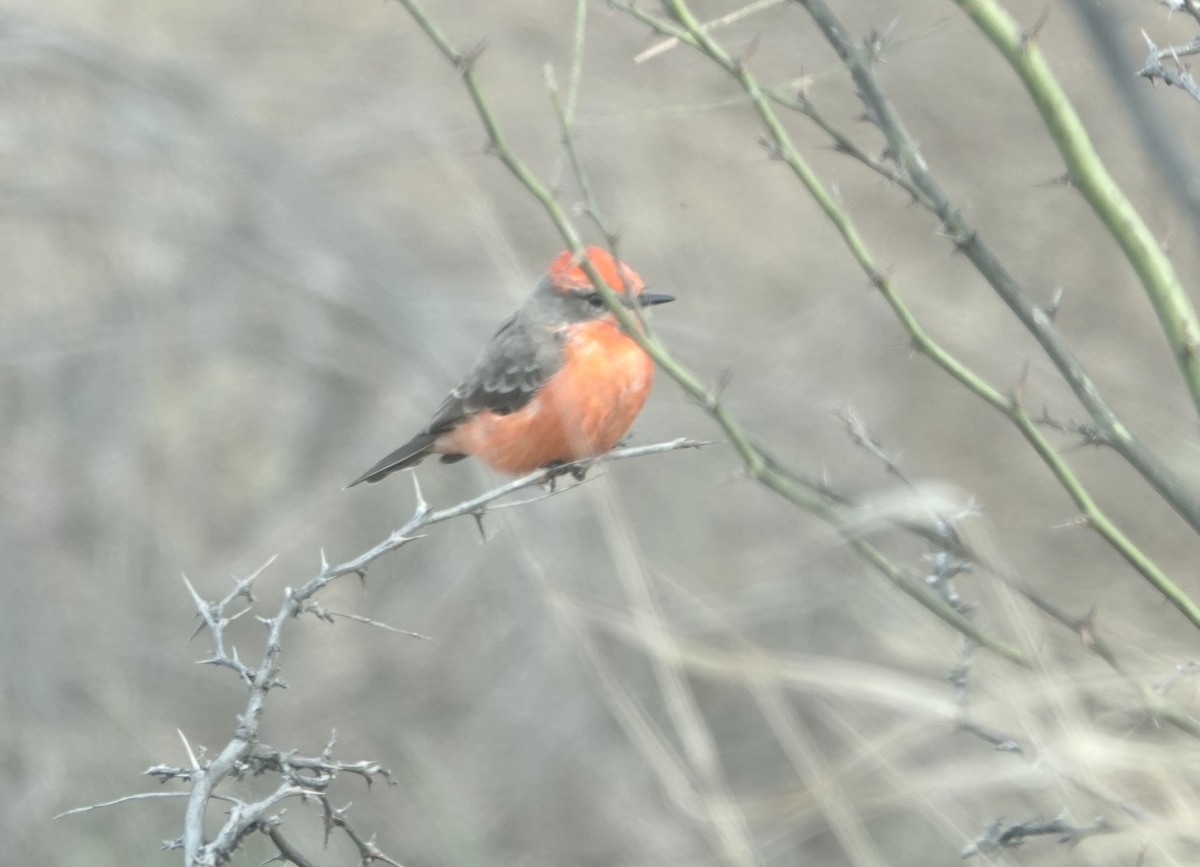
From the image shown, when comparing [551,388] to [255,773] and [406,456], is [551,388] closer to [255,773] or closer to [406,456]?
[406,456]

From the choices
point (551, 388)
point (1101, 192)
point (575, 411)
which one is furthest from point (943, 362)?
point (551, 388)

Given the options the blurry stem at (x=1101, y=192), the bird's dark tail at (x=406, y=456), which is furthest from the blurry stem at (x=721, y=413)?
the bird's dark tail at (x=406, y=456)

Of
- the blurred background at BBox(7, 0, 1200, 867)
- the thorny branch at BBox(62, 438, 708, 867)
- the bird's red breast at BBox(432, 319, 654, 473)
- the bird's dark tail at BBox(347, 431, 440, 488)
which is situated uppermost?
the blurred background at BBox(7, 0, 1200, 867)

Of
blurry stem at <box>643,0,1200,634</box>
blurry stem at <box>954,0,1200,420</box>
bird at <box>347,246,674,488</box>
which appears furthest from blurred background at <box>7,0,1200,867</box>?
blurry stem at <box>954,0,1200,420</box>

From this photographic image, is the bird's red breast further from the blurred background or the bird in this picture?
the blurred background

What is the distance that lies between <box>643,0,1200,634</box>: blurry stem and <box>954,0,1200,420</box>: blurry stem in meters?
0.21

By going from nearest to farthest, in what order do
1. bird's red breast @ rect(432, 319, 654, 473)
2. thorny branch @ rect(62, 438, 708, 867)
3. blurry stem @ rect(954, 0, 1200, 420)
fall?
thorny branch @ rect(62, 438, 708, 867), blurry stem @ rect(954, 0, 1200, 420), bird's red breast @ rect(432, 319, 654, 473)

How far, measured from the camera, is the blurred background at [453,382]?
19.6 ft

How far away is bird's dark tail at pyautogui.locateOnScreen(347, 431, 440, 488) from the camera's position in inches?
165

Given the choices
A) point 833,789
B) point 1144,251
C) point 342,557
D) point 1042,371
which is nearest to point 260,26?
point 342,557

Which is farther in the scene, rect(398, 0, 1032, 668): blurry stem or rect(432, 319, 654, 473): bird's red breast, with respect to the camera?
rect(432, 319, 654, 473): bird's red breast

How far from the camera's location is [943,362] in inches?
84.8

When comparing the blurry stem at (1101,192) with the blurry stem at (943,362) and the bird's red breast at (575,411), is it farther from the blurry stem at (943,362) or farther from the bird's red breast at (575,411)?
the bird's red breast at (575,411)

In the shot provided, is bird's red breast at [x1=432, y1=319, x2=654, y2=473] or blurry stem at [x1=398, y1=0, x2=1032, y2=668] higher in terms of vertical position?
bird's red breast at [x1=432, y1=319, x2=654, y2=473]
